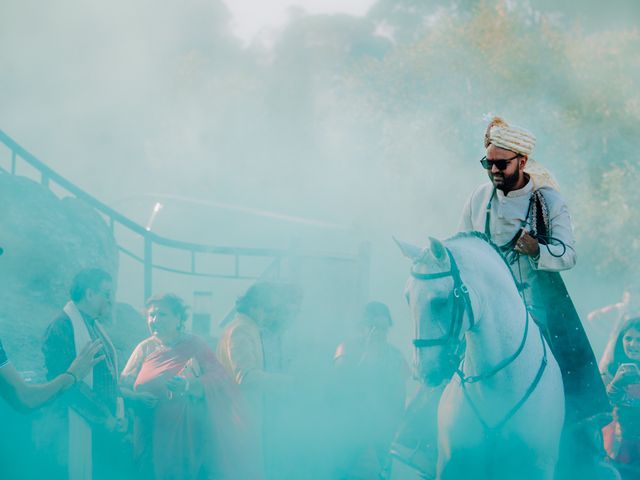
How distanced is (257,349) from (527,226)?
2.38 m

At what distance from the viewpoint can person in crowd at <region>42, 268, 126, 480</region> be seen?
4547 millimetres

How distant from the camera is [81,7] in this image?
2220 cm

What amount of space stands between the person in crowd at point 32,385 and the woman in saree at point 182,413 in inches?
43.1

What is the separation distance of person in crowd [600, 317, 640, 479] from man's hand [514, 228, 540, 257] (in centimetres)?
195

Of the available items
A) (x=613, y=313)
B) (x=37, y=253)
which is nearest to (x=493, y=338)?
(x=37, y=253)

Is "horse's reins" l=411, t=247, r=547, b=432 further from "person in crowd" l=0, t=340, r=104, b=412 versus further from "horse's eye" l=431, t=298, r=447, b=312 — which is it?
"person in crowd" l=0, t=340, r=104, b=412

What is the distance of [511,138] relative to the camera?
3.74 metres

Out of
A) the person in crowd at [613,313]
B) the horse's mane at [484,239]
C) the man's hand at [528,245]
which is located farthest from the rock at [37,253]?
the person in crowd at [613,313]

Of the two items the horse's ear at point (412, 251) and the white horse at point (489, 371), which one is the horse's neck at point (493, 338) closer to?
the white horse at point (489, 371)

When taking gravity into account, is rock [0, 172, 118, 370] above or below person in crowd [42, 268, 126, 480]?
above

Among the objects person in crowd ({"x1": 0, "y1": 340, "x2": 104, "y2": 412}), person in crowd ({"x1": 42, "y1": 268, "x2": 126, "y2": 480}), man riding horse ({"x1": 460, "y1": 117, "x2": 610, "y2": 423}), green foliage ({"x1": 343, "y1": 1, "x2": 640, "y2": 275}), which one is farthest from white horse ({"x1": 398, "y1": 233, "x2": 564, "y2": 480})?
green foliage ({"x1": 343, "y1": 1, "x2": 640, "y2": 275})

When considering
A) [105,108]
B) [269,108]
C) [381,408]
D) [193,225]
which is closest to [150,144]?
[105,108]

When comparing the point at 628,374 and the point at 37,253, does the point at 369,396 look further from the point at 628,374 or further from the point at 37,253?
the point at 37,253

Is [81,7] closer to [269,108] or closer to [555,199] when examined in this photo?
[269,108]
